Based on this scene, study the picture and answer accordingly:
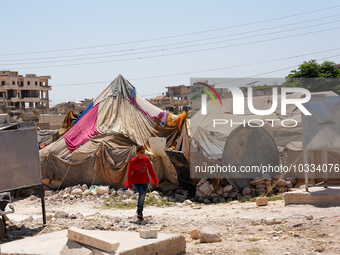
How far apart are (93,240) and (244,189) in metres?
6.77

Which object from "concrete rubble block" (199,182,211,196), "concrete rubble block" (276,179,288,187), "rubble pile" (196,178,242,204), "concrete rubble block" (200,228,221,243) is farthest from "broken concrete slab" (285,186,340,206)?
"concrete rubble block" (199,182,211,196)

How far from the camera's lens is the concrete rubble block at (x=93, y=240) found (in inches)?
177

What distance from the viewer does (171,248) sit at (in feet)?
16.4

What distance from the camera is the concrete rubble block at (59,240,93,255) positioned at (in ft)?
14.8

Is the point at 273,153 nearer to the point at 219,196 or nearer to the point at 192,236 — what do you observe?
the point at 219,196

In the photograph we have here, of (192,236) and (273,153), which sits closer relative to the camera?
(192,236)

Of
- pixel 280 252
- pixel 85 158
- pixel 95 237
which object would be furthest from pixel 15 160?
pixel 85 158

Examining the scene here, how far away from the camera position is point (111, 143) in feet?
40.2

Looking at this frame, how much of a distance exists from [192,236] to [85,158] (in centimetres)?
694

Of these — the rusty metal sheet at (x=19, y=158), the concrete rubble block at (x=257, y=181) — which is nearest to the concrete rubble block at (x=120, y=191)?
the concrete rubble block at (x=257, y=181)

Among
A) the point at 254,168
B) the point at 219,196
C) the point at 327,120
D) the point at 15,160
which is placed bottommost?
the point at 219,196

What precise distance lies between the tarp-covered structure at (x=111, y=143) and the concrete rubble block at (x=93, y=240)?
274 inches

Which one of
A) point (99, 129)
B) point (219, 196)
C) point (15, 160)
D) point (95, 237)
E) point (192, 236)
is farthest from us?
point (99, 129)

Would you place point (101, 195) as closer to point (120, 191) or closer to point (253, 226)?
point (120, 191)
